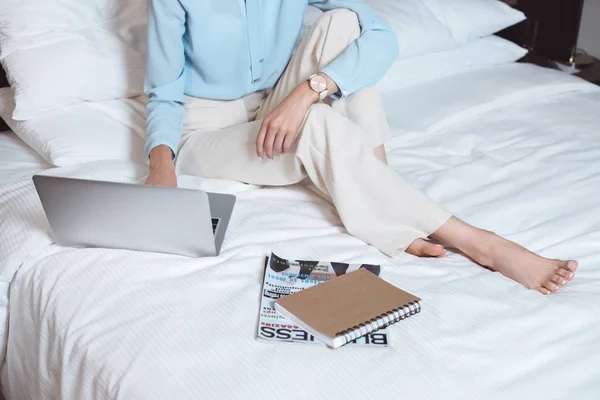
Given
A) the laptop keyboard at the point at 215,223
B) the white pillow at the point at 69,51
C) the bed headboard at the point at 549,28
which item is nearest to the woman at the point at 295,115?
the laptop keyboard at the point at 215,223

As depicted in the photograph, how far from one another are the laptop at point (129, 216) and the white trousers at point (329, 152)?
0.72 feet

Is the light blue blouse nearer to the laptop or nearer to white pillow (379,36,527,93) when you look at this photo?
the laptop

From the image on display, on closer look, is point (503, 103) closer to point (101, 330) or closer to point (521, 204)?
point (521, 204)

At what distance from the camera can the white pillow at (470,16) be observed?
228cm

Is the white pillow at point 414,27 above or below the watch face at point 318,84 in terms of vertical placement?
below

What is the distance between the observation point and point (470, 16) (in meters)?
2.30

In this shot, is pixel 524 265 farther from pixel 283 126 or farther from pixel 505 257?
pixel 283 126

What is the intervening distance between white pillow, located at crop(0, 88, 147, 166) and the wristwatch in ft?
1.42

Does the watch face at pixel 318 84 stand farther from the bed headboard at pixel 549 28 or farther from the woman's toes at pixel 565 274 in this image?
the bed headboard at pixel 549 28

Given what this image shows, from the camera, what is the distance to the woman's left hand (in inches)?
53.7

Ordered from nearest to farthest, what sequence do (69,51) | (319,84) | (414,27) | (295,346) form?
1. (295,346)
2. (319,84)
3. (69,51)
4. (414,27)

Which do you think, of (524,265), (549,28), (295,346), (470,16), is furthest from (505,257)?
(549,28)

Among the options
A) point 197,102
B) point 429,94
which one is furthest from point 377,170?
point 429,94

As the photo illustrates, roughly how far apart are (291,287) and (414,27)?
4.10ft
